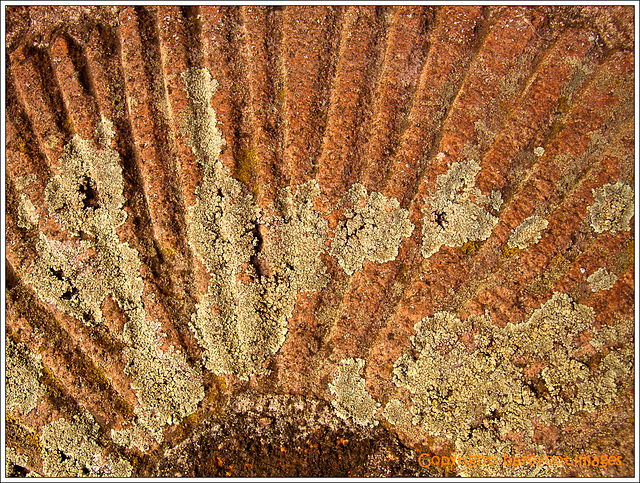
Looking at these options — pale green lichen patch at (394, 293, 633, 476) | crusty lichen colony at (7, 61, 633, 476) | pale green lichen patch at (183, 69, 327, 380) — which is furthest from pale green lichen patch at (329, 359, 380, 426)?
pale green lichen patch at (183, 69, 327, 380)

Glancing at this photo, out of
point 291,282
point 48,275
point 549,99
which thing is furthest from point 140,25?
point 549,99

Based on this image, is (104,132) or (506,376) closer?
(506,376)

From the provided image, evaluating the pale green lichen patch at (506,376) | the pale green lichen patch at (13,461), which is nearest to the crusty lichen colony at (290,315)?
the pale green lichen patch at (506,376)

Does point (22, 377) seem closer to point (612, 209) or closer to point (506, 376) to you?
point (506, 376)

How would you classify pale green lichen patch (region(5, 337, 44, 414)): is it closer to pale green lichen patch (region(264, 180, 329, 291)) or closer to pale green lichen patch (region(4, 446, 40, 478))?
pale green lichen patch (region(4, 446, 40, 478))

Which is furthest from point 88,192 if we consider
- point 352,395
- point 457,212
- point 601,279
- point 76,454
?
point 601,279
